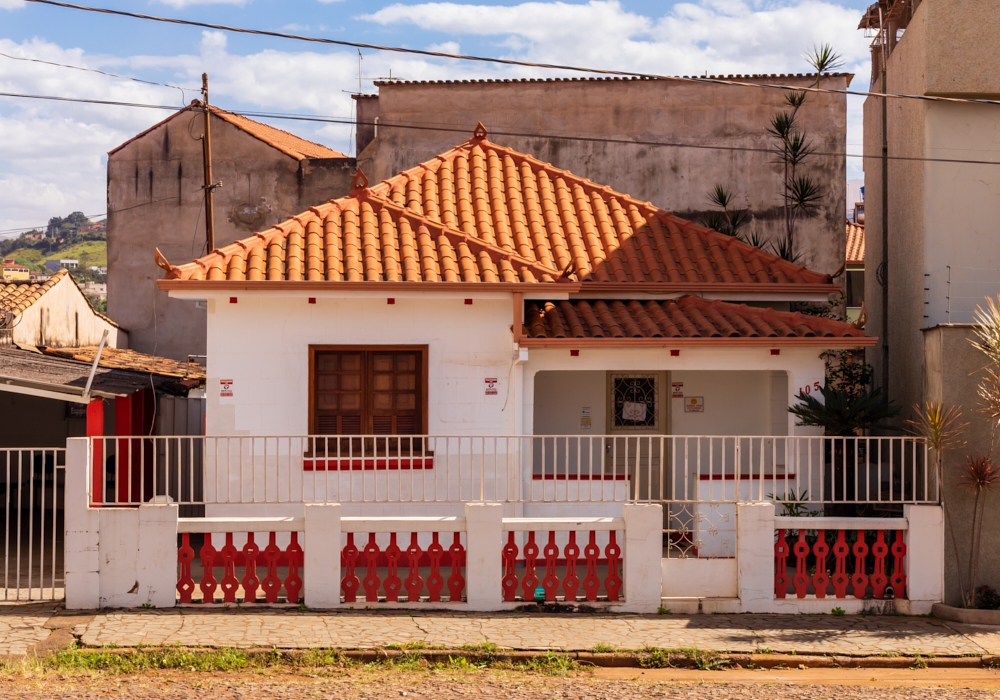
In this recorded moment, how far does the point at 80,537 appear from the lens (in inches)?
394

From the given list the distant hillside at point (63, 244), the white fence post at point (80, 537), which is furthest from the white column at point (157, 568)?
the distant hillside at point (63, 244)

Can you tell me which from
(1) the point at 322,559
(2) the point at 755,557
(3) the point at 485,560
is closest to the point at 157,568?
(1) the point at 322,559

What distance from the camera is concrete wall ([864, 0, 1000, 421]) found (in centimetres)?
1305

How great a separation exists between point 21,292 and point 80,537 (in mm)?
11734

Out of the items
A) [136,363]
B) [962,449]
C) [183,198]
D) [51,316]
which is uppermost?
[183,198]

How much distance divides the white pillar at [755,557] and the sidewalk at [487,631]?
Result: 0.57ft

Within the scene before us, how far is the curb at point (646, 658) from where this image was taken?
8766 mm

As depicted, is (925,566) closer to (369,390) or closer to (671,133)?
(369,390)

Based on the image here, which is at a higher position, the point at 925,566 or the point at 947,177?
the point at 947,177

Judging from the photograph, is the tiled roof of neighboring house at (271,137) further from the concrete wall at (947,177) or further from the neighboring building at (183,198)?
the concrete wall at (947,177)

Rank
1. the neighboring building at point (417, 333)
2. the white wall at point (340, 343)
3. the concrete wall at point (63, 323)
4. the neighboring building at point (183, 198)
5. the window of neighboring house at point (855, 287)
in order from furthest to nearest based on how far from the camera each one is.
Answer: the window of neighboring house at point (855, 287), the neighboring building at point (183, 198), the concrete wall at point (63, 323), the white wall at point (340, 343), the neighboring building at point (417, 333)

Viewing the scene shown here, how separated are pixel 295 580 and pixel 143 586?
1431 mm

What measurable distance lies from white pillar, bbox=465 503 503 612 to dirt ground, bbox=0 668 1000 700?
1.61m

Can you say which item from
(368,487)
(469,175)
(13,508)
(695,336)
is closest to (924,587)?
(695,336)
